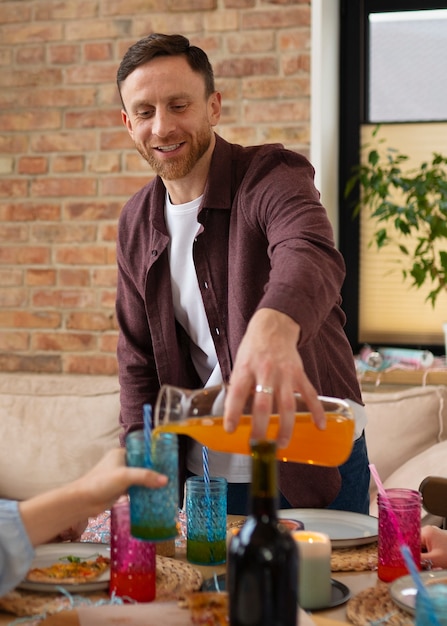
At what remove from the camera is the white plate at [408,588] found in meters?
1.22

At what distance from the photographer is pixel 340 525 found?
1.64m

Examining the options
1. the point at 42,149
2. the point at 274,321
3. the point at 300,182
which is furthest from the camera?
the point at 42,149

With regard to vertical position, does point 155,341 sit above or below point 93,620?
above

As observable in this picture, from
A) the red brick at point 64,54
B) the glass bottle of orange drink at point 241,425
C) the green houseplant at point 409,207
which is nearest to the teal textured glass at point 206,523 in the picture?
the glass bottle of orange drink at point 241,425

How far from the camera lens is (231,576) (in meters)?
0.96

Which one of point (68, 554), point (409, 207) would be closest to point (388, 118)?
point (409, 207)

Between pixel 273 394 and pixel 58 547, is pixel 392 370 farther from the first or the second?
pixel 273 394

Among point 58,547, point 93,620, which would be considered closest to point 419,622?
point 93,620

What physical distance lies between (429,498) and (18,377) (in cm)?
190

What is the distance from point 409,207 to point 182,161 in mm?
1557

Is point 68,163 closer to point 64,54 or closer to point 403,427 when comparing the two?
point 64,54

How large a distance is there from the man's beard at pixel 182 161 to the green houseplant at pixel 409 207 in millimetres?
1444

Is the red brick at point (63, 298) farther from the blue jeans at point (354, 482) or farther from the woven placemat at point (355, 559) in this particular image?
the woven placemat at point (355, 559)

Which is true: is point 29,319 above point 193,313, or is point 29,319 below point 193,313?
below
